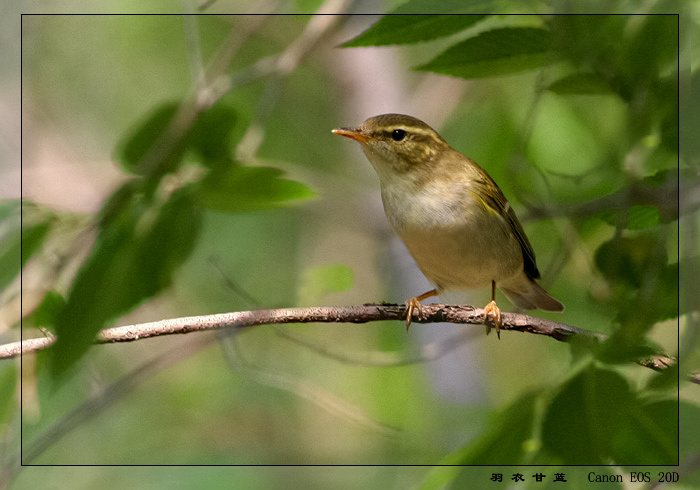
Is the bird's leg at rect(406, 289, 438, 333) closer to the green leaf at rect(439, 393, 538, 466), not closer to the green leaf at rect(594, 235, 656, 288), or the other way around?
the green leaf at rect(594, 235, 656, 288)

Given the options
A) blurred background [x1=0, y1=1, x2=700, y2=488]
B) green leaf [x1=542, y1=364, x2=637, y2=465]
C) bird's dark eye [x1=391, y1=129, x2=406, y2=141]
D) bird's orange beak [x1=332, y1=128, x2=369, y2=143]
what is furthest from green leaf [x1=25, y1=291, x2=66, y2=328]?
bird's dark eye [x1=391, y1=129, x2=406, y2=141]

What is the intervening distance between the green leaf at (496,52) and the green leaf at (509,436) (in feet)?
1.85

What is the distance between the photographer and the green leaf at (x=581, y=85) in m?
1.01

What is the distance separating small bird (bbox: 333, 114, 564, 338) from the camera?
79.5 inches

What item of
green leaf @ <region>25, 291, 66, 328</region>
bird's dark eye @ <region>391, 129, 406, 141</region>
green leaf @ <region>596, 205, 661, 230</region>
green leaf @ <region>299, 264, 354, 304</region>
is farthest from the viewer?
bird's dark eye @ <region>391, 129, 406, 141</region>

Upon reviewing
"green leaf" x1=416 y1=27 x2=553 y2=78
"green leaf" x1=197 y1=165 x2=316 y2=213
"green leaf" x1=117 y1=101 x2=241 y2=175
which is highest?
"green leaf" x1=416 y1=27 x2=553 y2=78

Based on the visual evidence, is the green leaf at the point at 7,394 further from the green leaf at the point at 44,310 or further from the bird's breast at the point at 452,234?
the bird's breast at the point at 452,234

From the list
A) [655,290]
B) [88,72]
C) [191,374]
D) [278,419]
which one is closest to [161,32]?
[88,72]

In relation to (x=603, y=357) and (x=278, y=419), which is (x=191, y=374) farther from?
(x=603, y=357)

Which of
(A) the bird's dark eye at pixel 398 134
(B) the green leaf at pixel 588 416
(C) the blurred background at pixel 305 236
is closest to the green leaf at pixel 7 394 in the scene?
(C) the blurred background at pixel 305 236

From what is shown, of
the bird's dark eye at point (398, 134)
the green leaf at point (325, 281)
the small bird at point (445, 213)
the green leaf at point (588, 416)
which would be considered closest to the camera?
the green leaf at point (588, 416)

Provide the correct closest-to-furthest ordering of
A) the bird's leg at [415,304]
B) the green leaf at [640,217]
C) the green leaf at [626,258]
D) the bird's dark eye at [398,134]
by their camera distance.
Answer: the green leaf at [626,258]
the green leaf at [640,217]
the bird's leg at [415,304]
the bird's dark eye at [398,134]

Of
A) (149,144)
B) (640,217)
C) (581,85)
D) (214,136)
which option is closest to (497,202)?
(640,217)

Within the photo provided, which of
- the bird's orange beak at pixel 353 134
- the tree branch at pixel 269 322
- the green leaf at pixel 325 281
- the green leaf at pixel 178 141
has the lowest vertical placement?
the tree branch at pixel 269 322
